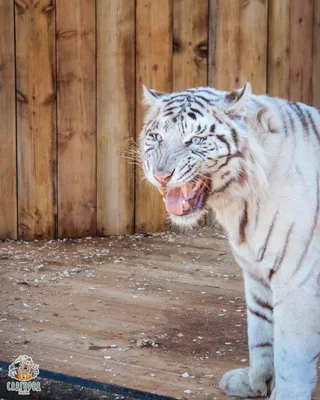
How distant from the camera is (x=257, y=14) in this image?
5.80 m

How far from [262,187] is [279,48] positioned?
332cm

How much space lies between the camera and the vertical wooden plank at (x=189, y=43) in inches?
221

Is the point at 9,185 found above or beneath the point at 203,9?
beneath

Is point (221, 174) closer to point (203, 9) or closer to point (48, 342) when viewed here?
point (48, 342)

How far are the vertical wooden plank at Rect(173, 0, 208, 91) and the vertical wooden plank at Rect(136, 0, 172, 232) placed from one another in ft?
0.16

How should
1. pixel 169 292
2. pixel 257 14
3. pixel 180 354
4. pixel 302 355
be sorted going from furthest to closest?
pixel 257 14 → pixel 169 292 → pixel 180 354 → pixel 302 355

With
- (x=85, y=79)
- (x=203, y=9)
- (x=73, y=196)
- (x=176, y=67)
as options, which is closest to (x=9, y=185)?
(x=73, y=196)

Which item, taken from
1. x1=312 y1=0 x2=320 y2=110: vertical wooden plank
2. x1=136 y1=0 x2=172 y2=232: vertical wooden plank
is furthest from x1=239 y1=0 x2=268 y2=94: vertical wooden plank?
x1=136 y1=0 x2=172 y2=232: vertical wooden plank

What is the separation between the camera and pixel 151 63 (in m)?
5.55

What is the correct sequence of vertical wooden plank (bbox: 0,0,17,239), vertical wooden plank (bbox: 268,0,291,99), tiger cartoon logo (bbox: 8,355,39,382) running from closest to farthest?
tiger cartoon logo (bbox: 8,355,39,382), vertical wooden plank (bbox: 0,0,17,239), vertical wooden plank (bbox: 268,0,291,99)

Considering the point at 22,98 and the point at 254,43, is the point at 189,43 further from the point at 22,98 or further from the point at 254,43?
the point at 22,98

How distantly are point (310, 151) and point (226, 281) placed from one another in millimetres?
1835

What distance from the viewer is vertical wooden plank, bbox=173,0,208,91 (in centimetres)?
560

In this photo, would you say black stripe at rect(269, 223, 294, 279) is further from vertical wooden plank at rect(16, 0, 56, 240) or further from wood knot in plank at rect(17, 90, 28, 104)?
wood knot in plank at rect(17, 90, 28, 104)
